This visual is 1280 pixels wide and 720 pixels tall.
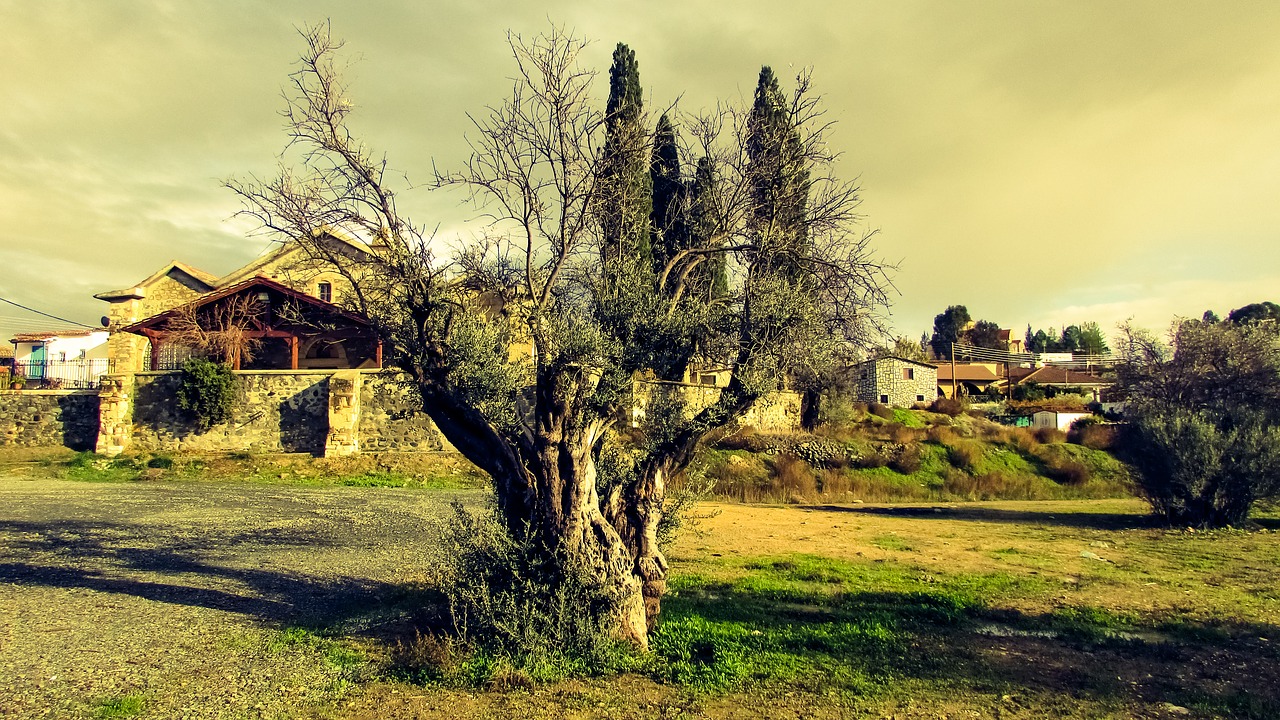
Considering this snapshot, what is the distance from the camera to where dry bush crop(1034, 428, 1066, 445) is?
32.5 meters

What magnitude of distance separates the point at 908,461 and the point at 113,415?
97.7ft

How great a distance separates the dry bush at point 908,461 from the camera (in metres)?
28.0

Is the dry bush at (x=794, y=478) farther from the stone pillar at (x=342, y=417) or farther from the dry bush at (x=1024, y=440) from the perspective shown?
the stone pillar at (x=342, y=417)

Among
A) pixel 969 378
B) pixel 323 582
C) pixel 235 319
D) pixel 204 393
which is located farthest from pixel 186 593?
pixel 969 378

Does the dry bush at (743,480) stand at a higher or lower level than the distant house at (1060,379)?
lower

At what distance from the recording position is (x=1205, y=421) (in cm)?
1666

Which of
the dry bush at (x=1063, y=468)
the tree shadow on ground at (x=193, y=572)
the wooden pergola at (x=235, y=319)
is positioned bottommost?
the tree shadow on ground at (x=193, y=572)

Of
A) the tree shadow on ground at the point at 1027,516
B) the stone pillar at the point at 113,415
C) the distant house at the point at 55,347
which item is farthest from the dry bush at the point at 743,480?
the distant house at the point at 55,347

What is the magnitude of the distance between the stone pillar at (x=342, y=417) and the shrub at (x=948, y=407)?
3395cm

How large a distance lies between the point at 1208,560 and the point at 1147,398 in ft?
30.4

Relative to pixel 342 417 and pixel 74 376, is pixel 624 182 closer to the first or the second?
pixel 342 417

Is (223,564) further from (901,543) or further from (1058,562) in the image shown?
(1058,562)

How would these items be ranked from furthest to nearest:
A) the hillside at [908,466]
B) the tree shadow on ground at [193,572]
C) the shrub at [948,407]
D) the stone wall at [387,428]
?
the shrub at [948,407] → the hillside at [908,466] → the stone wall at [387,428] → the tree shadow on ground at [193,572]

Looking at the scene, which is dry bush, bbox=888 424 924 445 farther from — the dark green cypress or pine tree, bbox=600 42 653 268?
pine tree, bbox=600 42 653 268
